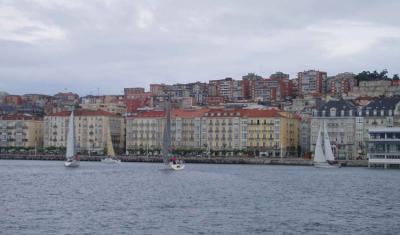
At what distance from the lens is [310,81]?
18975 cm

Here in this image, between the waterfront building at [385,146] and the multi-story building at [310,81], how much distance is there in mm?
90749

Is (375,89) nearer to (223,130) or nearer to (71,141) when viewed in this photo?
(223,130)

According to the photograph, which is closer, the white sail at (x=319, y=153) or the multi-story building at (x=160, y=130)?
the white sail at (x=319, y=153)

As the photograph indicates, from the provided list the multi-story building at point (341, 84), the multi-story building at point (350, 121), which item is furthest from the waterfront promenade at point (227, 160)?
the multi-story building at point (341, 84)

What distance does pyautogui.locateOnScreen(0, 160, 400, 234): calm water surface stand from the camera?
36.5 m

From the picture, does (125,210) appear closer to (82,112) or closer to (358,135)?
(358,135)

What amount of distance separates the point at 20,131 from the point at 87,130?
13182mm

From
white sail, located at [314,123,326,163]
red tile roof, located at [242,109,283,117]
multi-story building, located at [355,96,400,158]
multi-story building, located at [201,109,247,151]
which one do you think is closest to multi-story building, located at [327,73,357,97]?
red tile roof, located at [242,109,283,117]

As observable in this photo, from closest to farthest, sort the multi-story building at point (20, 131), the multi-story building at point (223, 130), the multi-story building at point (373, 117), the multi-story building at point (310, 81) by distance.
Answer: the multi-story building at point (373, 117) < the multi-story building at point (223, 130) < the multi-story building at point (20, 131) < the multi-story building at point (310, 81)

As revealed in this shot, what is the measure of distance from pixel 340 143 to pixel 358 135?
3.16 metres

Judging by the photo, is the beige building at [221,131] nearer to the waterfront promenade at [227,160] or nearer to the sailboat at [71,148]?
the waterfront promenade at [227,160]

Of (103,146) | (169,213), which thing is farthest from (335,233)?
(103,146)

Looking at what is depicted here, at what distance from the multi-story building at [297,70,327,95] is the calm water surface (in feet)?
392

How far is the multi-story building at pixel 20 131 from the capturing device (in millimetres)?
145000
